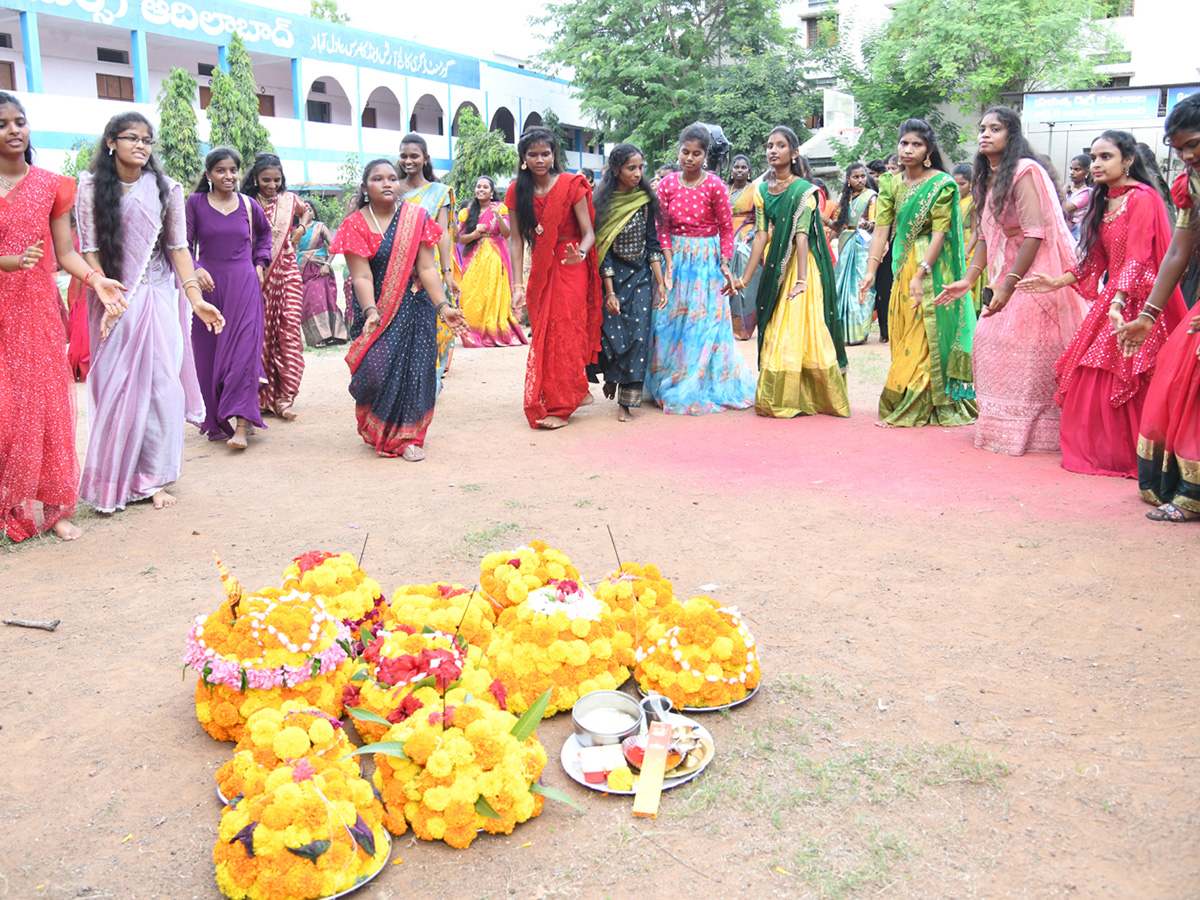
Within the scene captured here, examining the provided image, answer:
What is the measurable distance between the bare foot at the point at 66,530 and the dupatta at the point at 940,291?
16.8 feet

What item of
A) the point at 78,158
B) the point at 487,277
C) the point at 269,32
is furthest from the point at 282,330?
the point at 269,32

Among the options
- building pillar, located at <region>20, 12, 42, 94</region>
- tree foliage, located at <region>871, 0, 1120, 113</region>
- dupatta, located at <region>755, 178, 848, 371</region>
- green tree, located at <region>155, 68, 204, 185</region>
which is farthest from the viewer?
tree foliage, located at <region>871, 0, 1120, 113</region>

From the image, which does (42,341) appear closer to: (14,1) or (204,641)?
(204,641)

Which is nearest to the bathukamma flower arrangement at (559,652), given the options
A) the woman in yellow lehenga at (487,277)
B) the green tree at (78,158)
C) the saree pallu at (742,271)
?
the saree pallu at (742,271)

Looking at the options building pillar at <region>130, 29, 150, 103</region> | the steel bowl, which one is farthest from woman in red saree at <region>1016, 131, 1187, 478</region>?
building pillar at <region>130, 29, 150, 103</region>

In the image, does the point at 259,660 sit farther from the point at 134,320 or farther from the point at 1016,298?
the point at 1016,298

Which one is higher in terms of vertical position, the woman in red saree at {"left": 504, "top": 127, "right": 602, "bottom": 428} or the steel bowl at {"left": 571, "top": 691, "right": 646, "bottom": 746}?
the woman in red saree at {"left": 504, "top": 127, "right": 602, "bottom": 428}

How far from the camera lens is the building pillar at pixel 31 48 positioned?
63.8ft

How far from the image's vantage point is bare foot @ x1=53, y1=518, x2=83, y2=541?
4.61 m

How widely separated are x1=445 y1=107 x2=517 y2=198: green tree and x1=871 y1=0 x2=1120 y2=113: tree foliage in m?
9.99

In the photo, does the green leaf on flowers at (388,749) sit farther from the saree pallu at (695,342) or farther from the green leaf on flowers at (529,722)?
the saree pallu at (695,342)

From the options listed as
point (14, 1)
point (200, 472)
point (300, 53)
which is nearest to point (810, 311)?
point (200, 472)

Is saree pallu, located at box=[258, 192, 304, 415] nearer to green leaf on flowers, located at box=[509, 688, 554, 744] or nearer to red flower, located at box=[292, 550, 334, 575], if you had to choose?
red flower, located at box=[292, 550, 334, 575]

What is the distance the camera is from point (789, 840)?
2.28 metres
